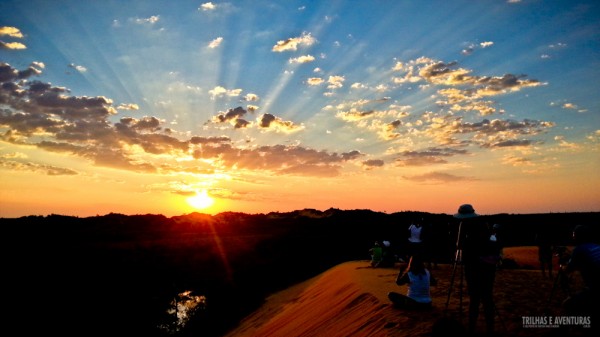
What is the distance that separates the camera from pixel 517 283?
1245 cm

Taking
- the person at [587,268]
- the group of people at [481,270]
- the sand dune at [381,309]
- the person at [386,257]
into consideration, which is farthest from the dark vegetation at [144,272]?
the person at [386,257]

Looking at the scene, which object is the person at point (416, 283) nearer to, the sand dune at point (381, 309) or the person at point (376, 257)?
the sand dune at point (381, 309)

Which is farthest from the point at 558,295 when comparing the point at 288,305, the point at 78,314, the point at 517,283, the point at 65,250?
the point at 65,250

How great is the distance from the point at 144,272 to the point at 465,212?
35690 millimetres

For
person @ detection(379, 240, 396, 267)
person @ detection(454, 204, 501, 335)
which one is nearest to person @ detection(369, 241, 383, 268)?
person @ detection(379, 240, 396, 267)

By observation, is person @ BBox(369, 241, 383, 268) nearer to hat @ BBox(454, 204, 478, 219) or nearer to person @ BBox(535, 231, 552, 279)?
person @ BBox(535, 231, 552, 279)

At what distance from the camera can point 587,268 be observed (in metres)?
5.55

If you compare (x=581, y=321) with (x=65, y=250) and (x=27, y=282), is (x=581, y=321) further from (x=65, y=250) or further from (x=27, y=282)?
(x=65, y=250)

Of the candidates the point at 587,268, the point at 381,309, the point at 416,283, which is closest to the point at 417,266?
the point at 416,283

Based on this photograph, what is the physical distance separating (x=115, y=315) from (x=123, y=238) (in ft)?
143

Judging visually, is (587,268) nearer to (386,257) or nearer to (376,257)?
(386,257)

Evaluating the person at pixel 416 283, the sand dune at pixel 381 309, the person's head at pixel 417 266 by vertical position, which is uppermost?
the person's head at pixel 417 266

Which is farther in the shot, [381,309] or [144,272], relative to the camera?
[144,272]

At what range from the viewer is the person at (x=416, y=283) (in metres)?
8.56
